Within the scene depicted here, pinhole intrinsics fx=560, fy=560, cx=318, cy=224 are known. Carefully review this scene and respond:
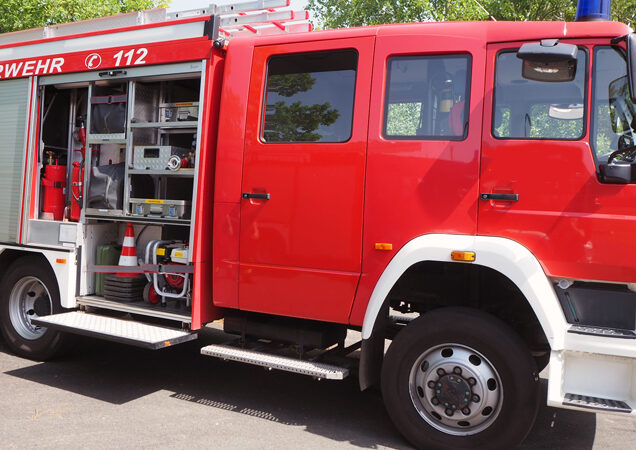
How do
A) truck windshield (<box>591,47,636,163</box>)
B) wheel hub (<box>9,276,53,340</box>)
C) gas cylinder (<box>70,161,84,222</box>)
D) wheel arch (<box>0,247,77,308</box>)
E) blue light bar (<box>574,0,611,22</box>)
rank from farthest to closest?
wheel hub (<box>9,276,53,340</box>)
gas cylinder (<box>70,161,84,222</box>)
wheel arch (<box>0,247,77,308</box>)
blue light bar (<box>574,0,611,22</box>)
truck windshield (<box>591,47,636,163</box>)

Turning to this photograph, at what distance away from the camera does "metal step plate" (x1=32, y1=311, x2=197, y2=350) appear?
451 cm

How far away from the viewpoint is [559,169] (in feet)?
11.7

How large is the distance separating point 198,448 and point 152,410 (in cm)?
87

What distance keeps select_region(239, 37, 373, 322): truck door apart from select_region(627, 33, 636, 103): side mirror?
168 cm

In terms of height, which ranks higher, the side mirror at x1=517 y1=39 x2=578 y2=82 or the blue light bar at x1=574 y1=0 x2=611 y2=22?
the blue light bar at x1=574 y1=0 x2=611 y2=22

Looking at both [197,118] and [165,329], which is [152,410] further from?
[197,118]

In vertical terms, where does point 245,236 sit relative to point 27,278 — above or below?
above

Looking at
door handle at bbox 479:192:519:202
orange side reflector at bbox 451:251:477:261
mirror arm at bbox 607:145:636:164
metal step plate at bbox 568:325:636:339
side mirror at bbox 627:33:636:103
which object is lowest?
metal step plate at bbox 568:325:636:339

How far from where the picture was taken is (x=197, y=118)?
15.9 ft

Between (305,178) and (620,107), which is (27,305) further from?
(620,107)

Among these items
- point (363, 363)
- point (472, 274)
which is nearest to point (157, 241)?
point (363, 363)

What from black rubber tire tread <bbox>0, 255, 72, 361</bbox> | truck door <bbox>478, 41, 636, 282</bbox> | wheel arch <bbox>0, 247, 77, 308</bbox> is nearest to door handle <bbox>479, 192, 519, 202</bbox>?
truck door <bbox>478, 41, 636, 282</bbox>

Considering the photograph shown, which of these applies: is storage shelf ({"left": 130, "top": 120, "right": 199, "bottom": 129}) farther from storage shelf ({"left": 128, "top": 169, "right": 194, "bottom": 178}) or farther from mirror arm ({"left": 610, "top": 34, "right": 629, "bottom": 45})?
mirror arm ({"left": 610, "top": 34, "right": 629, "bottom": 45})

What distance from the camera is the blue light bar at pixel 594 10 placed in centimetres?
380
